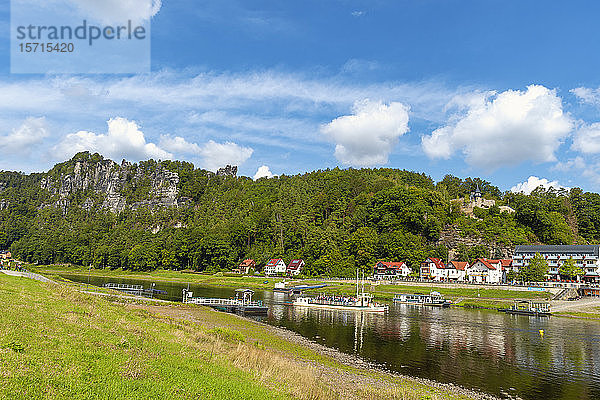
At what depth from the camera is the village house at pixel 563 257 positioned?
116188 millimetres

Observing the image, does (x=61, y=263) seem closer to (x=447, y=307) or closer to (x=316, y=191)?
(x=316, y=191)

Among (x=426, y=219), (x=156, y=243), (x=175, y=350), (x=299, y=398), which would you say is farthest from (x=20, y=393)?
(x=156, y=243)

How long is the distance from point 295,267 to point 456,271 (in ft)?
174

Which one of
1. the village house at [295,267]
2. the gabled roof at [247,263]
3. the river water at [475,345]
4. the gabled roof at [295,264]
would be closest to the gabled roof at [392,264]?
the village house at [295,267]

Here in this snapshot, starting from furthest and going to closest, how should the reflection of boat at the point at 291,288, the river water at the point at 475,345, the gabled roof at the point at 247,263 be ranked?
1. the gabled roof at the point at 247,263
2. the reflection of boat at the point at 291,288
3. the river water at the point at 475,345

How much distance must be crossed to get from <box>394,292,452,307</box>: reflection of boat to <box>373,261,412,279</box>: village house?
34.3 m

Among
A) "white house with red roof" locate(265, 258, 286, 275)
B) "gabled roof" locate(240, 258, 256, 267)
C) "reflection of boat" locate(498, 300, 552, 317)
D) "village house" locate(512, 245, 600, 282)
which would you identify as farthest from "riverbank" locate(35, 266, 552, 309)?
"village house" locate(512, 245, 600, 282)

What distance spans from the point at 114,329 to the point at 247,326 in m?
27.5

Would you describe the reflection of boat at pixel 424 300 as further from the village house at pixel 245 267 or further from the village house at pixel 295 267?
the village house at pixel 245 267

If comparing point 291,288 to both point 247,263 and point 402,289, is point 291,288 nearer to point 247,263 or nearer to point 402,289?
point 402,289

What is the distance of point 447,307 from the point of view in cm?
8062

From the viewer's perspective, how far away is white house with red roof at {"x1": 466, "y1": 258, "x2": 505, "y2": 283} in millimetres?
123812

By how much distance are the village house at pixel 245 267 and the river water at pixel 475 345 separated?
85.4 meters

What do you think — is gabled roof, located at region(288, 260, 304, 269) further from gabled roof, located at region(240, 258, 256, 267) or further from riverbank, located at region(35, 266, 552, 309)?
gabled roof, located at region(240, 258, 256, 267)
